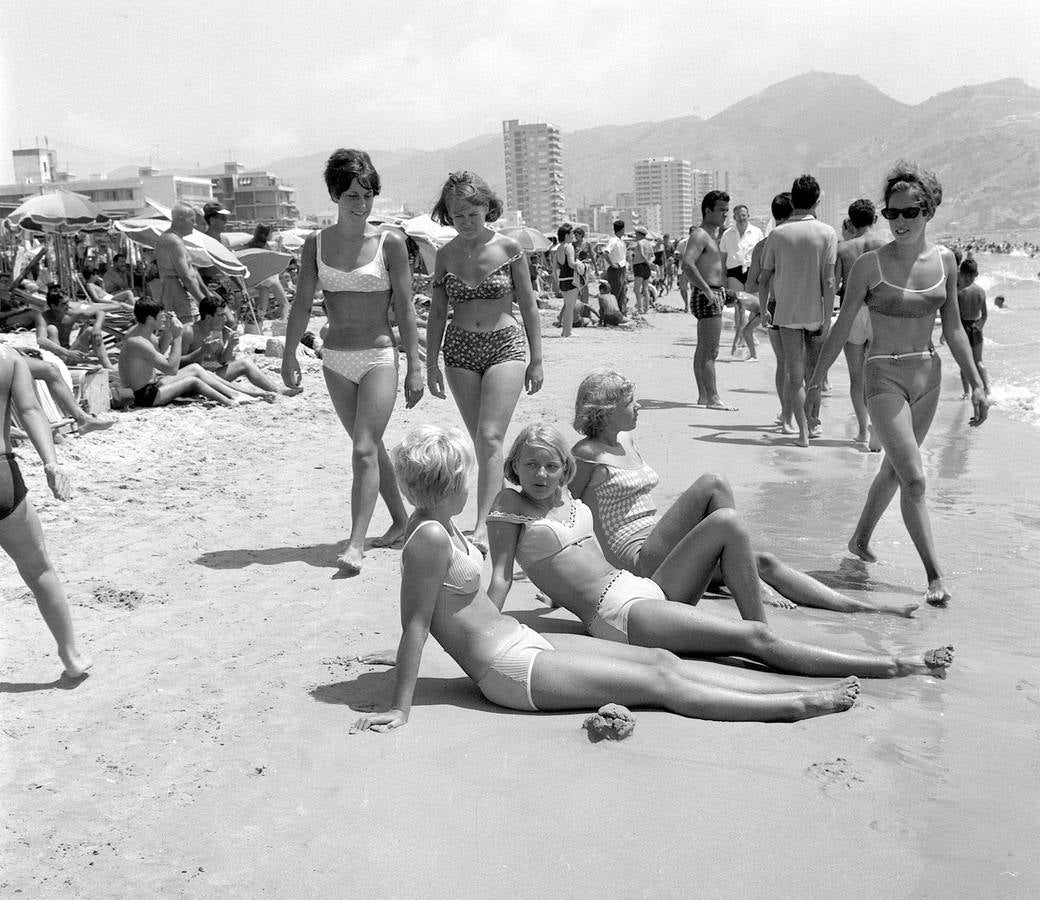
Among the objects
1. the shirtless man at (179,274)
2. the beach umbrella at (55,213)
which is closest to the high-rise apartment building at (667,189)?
the beach umbrella at (55,213)

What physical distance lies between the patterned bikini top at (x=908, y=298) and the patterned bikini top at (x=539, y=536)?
1.98 metres

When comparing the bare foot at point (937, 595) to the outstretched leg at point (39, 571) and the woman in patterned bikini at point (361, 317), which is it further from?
the outstretched leg at point (39, 571)

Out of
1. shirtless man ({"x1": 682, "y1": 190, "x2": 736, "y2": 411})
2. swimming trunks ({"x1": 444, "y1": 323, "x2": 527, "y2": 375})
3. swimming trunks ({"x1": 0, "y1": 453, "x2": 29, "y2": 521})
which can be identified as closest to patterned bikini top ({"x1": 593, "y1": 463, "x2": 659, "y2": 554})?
swimming trunks ({"x1": 444, "y1": 323, "x2": 527, "y2": 375})

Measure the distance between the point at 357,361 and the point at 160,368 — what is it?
195 inches

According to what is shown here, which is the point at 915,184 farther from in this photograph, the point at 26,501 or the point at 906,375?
the point at 26,501

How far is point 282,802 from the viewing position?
9.20 feet

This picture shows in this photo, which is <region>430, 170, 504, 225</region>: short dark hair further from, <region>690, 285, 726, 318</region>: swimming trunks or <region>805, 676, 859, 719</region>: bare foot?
<region>690, 285, 726, 318</region>: swimming trunks

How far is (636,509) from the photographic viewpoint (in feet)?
13.4

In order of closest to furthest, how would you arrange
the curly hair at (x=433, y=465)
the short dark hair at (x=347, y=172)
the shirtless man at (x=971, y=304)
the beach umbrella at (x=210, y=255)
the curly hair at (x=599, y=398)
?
the curly hair at (x=433, y=465) < the curly hair at (x=599, y=398) < the short dark hair at (x=347, y=172) < the shirtless man at (x=971, y=304) < the beach umbrella at (x=210, y=255)

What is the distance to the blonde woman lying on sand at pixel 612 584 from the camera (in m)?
3.51

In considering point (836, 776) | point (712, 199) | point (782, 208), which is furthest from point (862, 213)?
point (836, 776)

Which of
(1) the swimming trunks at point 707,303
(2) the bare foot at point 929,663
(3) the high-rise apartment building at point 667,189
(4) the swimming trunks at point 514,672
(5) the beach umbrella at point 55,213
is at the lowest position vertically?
(2) the bare foot at point 929,663

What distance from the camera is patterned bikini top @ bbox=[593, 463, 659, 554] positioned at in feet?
13.1

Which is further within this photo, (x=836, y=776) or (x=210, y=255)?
(x=210, y=255)
